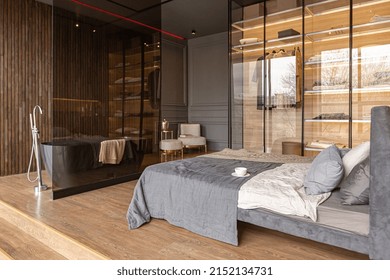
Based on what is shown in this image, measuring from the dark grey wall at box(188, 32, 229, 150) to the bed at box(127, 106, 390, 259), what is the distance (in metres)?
4.20

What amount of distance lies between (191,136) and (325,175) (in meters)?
5.11

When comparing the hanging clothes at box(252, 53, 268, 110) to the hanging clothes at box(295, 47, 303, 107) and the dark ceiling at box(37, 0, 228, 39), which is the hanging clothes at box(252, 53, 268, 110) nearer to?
the hanging clothes at box(295, 47, 303, 107)

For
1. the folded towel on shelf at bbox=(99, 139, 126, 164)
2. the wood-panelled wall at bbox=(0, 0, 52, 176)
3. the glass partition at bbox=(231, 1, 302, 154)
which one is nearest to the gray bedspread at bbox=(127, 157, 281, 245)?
the folded towel on shelf at bbox=(99, 139, 126, 164)

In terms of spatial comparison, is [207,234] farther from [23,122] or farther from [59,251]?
[23,122]

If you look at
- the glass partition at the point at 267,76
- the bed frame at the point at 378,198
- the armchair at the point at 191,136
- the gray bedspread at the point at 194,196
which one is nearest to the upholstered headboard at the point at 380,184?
the bed frame at the point at 378,198

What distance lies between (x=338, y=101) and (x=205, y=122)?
3643 millimetres

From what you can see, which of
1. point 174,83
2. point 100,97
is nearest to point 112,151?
point 100,97

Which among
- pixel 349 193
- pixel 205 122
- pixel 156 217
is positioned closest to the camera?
pixel 349 193

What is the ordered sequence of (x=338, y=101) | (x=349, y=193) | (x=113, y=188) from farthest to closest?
(x=338, y=101) < (x=113, y=188) < (x=349, y=193)

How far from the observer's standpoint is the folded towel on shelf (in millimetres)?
3795

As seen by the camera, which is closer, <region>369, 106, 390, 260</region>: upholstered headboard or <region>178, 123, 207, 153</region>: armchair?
<region>369, 106, 390, 260</region>: upholstered headboard

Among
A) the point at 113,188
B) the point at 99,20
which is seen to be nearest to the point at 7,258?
the point at 113,188

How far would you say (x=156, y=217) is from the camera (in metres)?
2.57

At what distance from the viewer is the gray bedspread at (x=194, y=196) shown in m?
2.12
